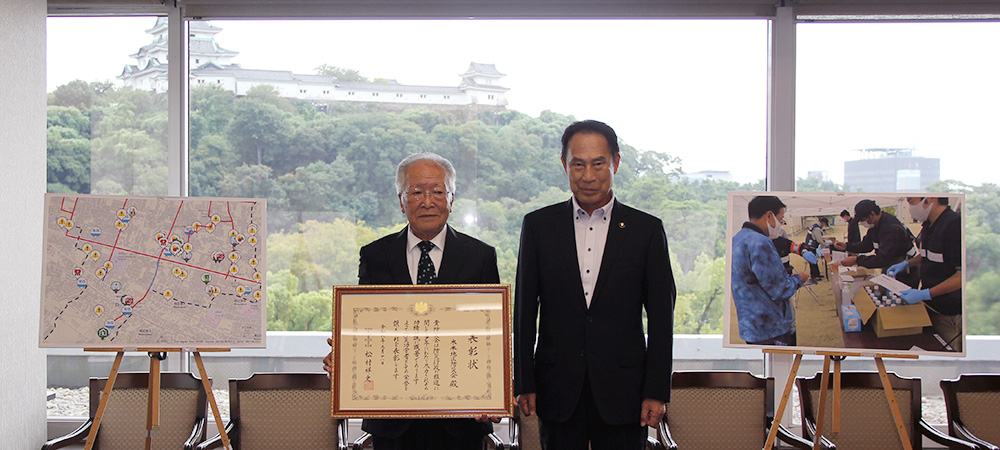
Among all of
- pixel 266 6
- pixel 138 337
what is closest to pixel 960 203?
pixel 138 337

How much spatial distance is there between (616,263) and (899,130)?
3176 millimetres

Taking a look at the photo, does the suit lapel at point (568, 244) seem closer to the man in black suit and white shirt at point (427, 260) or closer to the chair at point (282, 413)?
the man in black suit and white shirt at point (427, 260)

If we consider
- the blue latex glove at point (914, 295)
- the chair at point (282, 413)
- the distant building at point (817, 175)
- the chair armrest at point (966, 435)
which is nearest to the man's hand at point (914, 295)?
the blue latex glove at point (914, 295)

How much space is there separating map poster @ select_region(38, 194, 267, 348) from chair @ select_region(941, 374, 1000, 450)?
3840 millimetres

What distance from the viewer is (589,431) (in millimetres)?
2547

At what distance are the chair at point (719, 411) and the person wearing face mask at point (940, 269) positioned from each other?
1.11m

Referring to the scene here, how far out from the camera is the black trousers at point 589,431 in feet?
8.27

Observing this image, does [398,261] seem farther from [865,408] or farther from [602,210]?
[865,408]

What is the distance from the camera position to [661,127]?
463 centimetres

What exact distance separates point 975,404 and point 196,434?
443 centimetres

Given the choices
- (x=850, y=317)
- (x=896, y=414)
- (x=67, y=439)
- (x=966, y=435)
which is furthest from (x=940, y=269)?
(x=67, y=439)

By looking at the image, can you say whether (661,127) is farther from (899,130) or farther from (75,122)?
(75,122)

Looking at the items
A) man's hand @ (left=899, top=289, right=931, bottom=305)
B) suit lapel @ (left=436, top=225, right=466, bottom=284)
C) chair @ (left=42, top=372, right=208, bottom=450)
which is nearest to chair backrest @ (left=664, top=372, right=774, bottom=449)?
man's hand @ (left=899, top=289, right=931, bottom=305)

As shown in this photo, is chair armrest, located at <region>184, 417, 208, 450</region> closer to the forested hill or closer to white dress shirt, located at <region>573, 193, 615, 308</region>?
the forested hill
